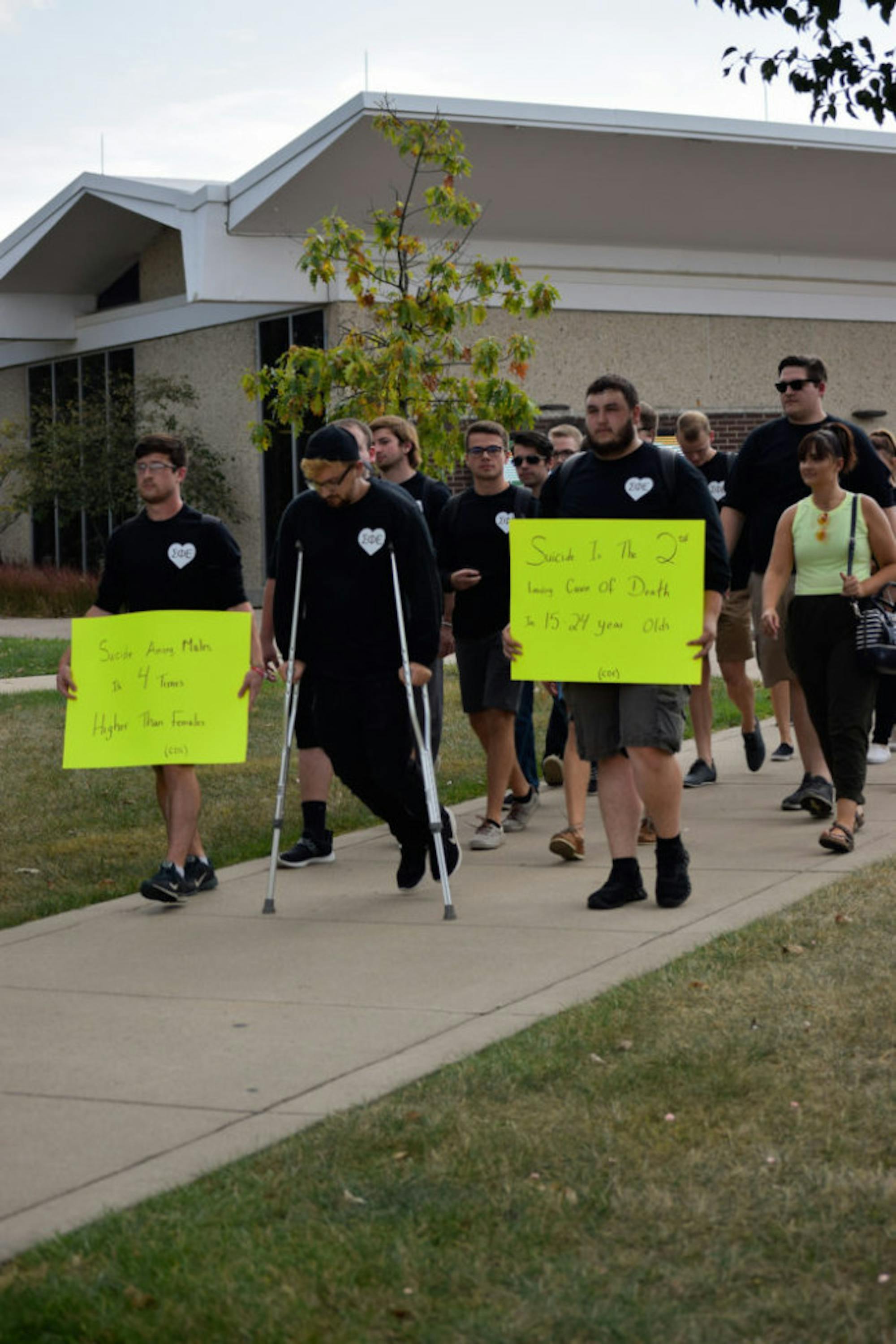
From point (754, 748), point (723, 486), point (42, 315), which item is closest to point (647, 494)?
point (723, 486)

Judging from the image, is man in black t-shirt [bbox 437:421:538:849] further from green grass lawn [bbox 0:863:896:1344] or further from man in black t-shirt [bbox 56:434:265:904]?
green grass lawn [bbox 0:863:896:1344]

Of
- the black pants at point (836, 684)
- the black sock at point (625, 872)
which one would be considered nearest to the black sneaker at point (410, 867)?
the black sock at point (625, 872)

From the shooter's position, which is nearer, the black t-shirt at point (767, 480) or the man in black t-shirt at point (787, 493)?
the man in black t-shirt at point (787, 493)

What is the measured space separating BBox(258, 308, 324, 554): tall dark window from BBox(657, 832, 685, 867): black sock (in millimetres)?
19950

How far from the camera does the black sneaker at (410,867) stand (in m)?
8.58

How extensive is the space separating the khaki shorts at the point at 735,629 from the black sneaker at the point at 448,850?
143 inches

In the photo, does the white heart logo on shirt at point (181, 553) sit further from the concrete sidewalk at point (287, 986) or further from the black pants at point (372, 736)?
the concrete sidewalk at point (287, 986)

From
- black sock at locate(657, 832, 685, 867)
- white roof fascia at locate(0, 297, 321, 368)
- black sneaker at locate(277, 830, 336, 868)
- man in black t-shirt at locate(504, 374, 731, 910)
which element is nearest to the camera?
man in black t-shirt at locate(504, 374, 731, 910)

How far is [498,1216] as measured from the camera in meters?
4.32

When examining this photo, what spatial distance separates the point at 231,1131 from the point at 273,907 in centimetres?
310

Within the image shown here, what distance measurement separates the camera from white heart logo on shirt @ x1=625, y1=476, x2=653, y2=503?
7980 mm

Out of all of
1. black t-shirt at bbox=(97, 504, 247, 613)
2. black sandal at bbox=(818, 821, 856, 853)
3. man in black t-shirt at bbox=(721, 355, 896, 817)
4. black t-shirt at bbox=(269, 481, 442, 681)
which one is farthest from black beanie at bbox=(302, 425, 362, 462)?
black sandal at bbox=(818, 821, 856, 853)

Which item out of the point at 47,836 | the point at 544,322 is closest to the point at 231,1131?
the point at 47,836

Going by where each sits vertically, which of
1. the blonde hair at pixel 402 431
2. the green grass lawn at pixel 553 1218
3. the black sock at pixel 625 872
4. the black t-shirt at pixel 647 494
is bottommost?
the green grass lawn at pixel 553 1218
